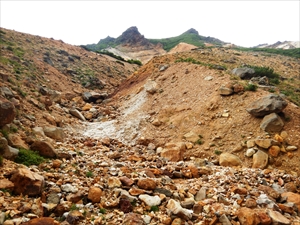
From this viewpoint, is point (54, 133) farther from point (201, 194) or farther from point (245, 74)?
point (245, 74)

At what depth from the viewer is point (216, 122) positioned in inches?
472

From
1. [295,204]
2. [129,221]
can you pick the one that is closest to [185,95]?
[295,204]

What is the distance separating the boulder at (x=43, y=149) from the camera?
825 cm

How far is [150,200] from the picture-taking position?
6723 millimetres

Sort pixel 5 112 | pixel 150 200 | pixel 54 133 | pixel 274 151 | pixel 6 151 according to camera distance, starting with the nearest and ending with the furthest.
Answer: pixel 150 200, pixel 6 151, pixel 5 112, pixel 274 151, pixel 54 133

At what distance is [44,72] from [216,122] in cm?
1646

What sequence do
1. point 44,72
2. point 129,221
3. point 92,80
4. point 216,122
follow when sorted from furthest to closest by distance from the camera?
point 92,80 → point 44,72 → point 216,122 → point 129,221

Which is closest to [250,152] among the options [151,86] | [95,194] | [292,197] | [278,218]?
[292,197]

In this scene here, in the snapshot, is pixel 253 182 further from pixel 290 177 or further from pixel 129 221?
pixel 129 221

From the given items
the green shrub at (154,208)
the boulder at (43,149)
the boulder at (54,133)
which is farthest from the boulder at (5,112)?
the green shrub at (154,208)

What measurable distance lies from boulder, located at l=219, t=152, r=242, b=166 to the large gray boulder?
98.0 inches

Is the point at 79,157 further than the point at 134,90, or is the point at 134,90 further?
the point at 134,90

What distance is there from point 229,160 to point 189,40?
86402mm

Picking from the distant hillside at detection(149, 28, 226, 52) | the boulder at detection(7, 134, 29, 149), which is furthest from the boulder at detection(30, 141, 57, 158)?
the distant hillside at detection(149, 28, 226, 52)
